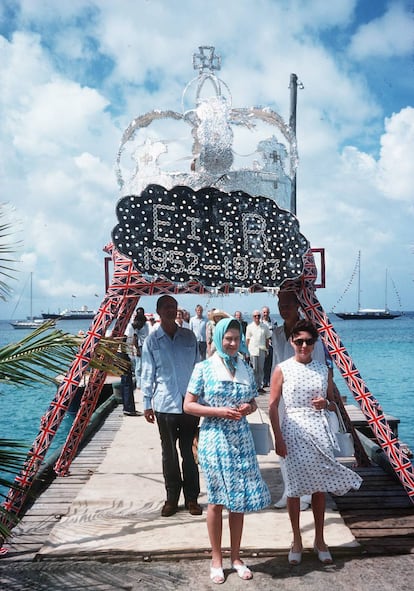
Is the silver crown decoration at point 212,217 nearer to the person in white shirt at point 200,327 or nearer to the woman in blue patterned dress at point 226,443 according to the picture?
the woman in blue patterned dress at point 226,443

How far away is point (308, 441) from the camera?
14.6 ft

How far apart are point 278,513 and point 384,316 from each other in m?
153

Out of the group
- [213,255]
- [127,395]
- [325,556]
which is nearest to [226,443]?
[325,556]

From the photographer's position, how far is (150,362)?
5645 mm

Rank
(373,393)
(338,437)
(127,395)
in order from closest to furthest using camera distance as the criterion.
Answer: (338,437) < (127,395) < (373,393)

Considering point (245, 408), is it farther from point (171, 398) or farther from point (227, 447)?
point (171, 398)

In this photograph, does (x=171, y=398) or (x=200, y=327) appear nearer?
(x=171, y=398)

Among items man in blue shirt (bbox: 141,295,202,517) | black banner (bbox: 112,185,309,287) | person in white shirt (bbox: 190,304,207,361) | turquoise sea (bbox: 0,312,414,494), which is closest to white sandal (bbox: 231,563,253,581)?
man in blue shirt (bbox: 141,295,202,517)

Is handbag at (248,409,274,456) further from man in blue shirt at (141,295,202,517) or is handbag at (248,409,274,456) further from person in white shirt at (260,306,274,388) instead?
person in white shirt at (260,306,274,388)

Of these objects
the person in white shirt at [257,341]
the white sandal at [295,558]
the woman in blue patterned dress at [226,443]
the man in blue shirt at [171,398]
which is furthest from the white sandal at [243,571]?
the person in white shirt at [257,341]

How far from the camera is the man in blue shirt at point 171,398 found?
5504 mm

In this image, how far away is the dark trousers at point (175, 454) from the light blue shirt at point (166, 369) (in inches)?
4.6

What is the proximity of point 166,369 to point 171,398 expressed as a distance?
0.29 metres

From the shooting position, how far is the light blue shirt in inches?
217
